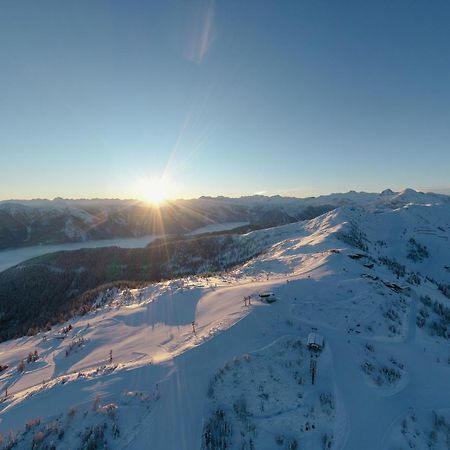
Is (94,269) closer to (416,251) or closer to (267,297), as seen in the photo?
(267,297)

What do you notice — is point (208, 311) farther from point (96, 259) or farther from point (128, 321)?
point (96, 259)

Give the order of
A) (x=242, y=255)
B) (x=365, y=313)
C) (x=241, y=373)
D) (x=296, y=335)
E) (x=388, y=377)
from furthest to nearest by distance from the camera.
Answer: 1. (x=242, y=255)
2. (x=365, y=313)
3. (x=296, y=335)
4. (x=388, y=377)
5. (x=241, y=373)

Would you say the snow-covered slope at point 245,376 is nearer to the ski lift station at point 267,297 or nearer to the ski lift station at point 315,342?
the ski lift station at point 315,342

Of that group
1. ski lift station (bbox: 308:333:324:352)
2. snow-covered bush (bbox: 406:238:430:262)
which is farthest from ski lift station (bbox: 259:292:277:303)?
snow-covered bush (bbox: 406:238:430:262)

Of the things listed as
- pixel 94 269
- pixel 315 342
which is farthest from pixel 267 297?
pixel 94 269

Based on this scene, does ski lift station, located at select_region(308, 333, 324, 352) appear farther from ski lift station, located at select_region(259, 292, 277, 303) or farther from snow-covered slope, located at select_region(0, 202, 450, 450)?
ski lift station, located at select_region(259, 292, 277, 303)

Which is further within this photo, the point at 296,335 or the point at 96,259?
the point at 96,259

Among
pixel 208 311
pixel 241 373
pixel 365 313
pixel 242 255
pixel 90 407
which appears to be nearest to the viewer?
pixel 90 407

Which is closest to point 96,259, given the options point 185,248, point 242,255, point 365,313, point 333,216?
point 185,248
